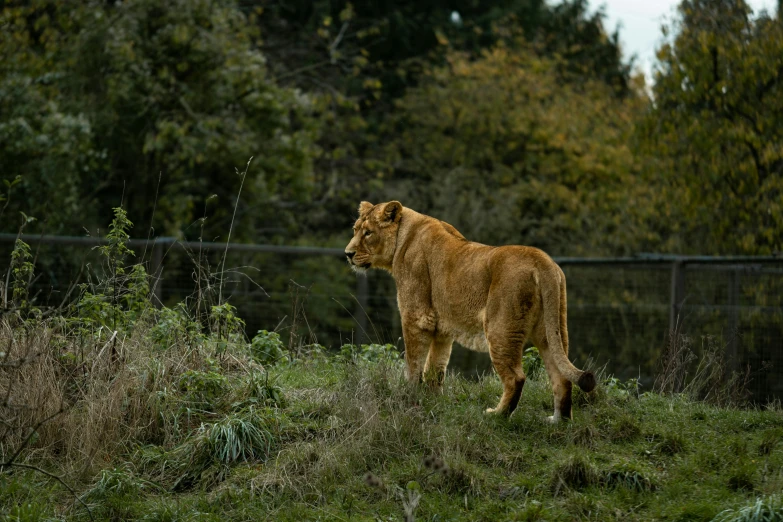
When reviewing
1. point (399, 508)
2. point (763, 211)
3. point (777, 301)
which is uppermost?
point (763, 211)

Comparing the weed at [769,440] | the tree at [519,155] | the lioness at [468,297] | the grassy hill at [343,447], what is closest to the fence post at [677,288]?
the grassy hill at [343,447]

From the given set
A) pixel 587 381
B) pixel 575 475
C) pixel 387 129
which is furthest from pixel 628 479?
pixel 387 129

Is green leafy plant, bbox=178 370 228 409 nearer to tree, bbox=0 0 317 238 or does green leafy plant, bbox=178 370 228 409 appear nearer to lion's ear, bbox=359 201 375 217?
lion's ear, bbox=359 201 375 217

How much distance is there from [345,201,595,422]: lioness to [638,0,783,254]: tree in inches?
231

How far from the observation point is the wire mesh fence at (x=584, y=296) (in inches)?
389

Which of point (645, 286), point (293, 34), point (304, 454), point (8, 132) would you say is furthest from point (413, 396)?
point (293, 34)

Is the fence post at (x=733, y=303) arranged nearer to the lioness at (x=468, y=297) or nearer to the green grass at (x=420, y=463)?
the green grass at (x=420, y=463)

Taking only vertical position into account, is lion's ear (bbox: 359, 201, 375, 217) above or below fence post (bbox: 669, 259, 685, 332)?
above

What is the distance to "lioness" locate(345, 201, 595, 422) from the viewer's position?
6.46 metres

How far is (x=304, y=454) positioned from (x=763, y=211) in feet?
26.0

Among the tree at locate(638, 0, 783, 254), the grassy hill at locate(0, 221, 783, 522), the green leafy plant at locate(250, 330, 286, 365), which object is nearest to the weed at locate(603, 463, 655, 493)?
the grassy hill at locate(0, 221, 783, 522)

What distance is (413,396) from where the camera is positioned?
6.89 metres

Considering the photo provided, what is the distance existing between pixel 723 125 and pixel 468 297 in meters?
6.84

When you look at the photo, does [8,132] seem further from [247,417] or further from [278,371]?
[247,417]
